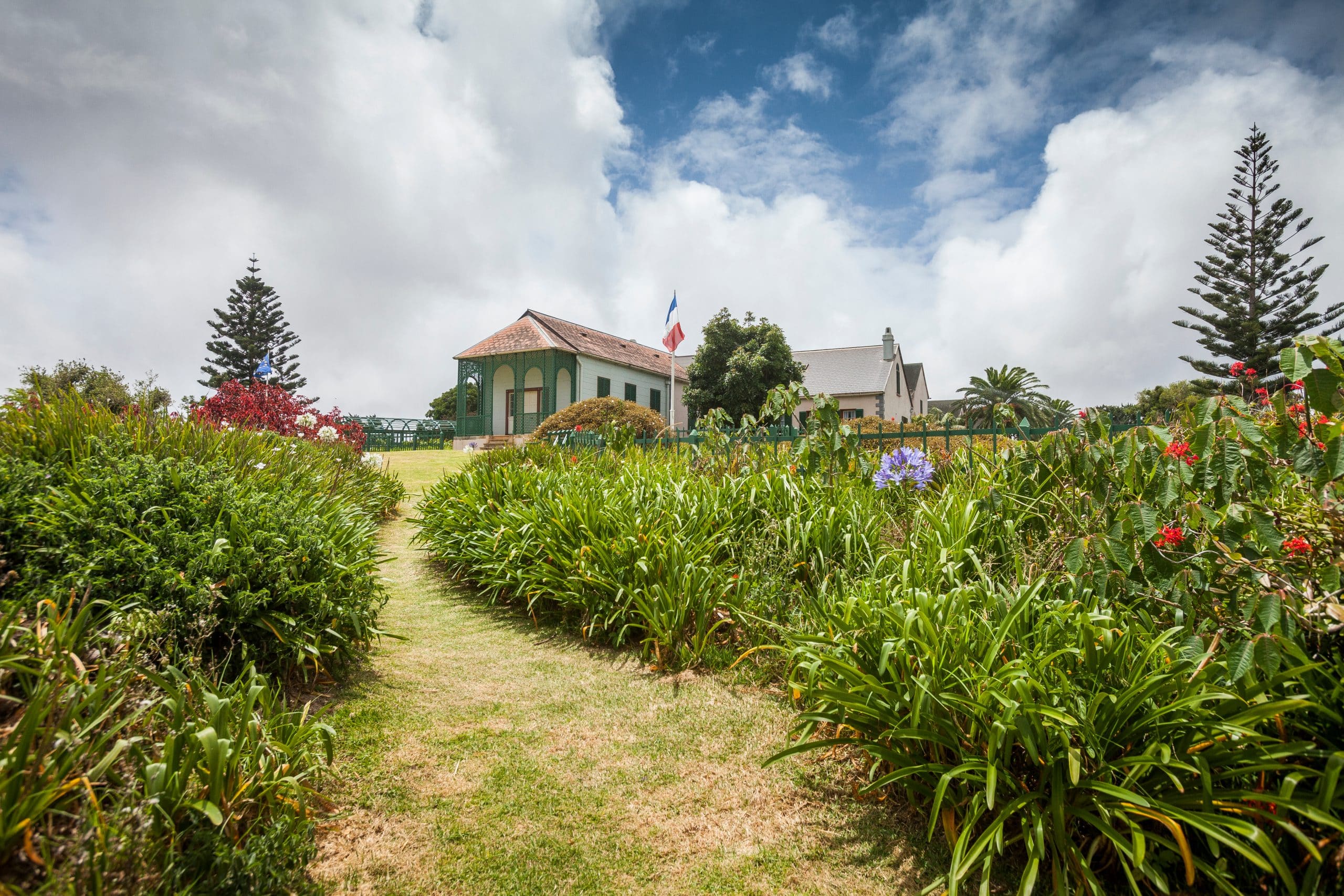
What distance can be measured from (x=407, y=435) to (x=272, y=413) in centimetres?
1634

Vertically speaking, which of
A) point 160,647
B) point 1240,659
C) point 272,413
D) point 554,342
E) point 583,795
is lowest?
point 583,795

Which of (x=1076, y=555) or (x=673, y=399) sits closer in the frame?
(x=1076, y=555)

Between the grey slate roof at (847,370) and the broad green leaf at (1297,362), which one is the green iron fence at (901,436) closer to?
the broad green leaf at (1297,362)

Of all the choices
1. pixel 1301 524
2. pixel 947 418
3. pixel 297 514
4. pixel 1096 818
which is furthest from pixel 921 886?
pixel 947 418

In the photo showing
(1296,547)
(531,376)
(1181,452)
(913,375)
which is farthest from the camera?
(913,375)

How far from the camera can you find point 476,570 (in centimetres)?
582

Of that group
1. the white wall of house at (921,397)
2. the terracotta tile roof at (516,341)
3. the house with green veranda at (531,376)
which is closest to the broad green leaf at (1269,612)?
the house with green veranda at (531,376)

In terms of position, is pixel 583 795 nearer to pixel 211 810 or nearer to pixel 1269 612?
pixel 211 810

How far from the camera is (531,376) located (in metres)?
25.8

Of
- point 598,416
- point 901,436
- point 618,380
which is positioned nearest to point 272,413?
point 598,416

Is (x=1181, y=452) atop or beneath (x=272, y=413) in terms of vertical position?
beneath

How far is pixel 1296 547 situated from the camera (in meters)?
2.07

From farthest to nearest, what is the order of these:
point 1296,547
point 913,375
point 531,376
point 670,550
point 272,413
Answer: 1. point 913,375
2. point 531,376
3. point 272,413
4. point 670,550
5. point 1296,547

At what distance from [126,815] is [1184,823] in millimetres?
3008
